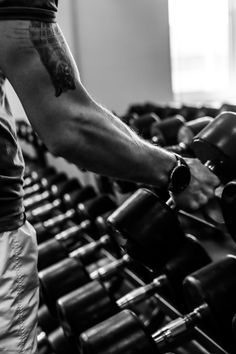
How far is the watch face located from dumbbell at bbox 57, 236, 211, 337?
9.8 inches

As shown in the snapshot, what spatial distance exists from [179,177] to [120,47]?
1916mm

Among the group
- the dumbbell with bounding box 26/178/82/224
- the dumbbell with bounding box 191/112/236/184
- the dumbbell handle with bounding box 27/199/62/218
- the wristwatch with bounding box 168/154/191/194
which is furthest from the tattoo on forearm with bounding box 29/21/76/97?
the dumbbell handle with bounding box 27/199/62/218

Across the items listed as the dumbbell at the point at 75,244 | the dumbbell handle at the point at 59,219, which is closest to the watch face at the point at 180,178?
the dumbbell at the point at 75,244

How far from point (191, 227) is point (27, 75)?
3.12 ft

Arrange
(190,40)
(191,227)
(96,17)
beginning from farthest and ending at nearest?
(190,40)
(96,17)
(191,227)

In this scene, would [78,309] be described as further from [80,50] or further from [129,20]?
[129,20]

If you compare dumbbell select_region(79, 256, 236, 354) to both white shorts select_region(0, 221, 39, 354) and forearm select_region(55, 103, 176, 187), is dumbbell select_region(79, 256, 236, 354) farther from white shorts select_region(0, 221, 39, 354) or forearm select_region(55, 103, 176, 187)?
forearm select_region(55, 103, 176, 187)

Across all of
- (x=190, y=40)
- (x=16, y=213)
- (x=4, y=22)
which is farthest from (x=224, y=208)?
(x=190, y=40)

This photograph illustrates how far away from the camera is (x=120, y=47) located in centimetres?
257

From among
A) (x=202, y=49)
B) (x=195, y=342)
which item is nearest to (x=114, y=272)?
(x=195, y=342)

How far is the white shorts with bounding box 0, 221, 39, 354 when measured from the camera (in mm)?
771

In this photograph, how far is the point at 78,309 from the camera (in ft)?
3.45

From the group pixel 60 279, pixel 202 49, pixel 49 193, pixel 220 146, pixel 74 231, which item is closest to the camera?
pixel 220 146

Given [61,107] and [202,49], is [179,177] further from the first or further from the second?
[202,49]
